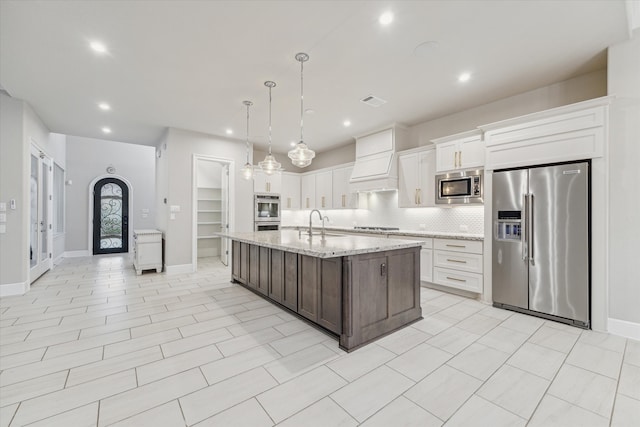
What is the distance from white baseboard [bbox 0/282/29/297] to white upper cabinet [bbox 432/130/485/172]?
6687 mm

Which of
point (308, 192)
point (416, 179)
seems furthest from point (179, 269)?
point (416, 179)

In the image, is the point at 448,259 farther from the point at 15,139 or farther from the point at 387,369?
the point at 15,139

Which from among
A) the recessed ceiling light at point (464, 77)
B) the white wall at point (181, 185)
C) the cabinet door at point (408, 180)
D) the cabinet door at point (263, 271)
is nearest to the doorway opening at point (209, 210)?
the white wall at point (181, 185)

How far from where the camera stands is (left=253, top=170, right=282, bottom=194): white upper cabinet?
659cm

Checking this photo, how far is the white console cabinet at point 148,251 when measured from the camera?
5406mm

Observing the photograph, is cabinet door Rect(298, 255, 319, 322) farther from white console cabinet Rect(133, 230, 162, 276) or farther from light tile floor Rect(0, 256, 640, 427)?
white console cabinet Rect(133, 230, 162, 276)

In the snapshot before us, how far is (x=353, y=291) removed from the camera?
2445 mm

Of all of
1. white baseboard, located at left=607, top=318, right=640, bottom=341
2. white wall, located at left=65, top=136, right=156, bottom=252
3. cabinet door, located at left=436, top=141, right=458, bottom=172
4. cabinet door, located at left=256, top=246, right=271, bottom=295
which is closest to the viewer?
white baseboard, located at left=607, top=318, right=640, bottom=341

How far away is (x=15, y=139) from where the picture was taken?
415 centimetres

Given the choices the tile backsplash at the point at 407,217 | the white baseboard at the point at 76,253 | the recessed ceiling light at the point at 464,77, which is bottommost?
the white baseboard at the point at 76,253

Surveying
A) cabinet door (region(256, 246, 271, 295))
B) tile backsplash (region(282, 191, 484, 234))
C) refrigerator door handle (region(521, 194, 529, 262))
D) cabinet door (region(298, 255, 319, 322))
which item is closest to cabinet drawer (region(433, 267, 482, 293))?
refrigerator door handle (region(521, 194, 529, 262))

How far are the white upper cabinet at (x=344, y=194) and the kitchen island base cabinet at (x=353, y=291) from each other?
313cm

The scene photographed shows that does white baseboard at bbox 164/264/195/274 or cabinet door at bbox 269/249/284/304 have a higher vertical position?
cabinet door at bbox 269/249/284/304

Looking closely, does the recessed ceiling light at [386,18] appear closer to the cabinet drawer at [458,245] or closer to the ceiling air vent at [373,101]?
the ceiling air vent at [373,101]
